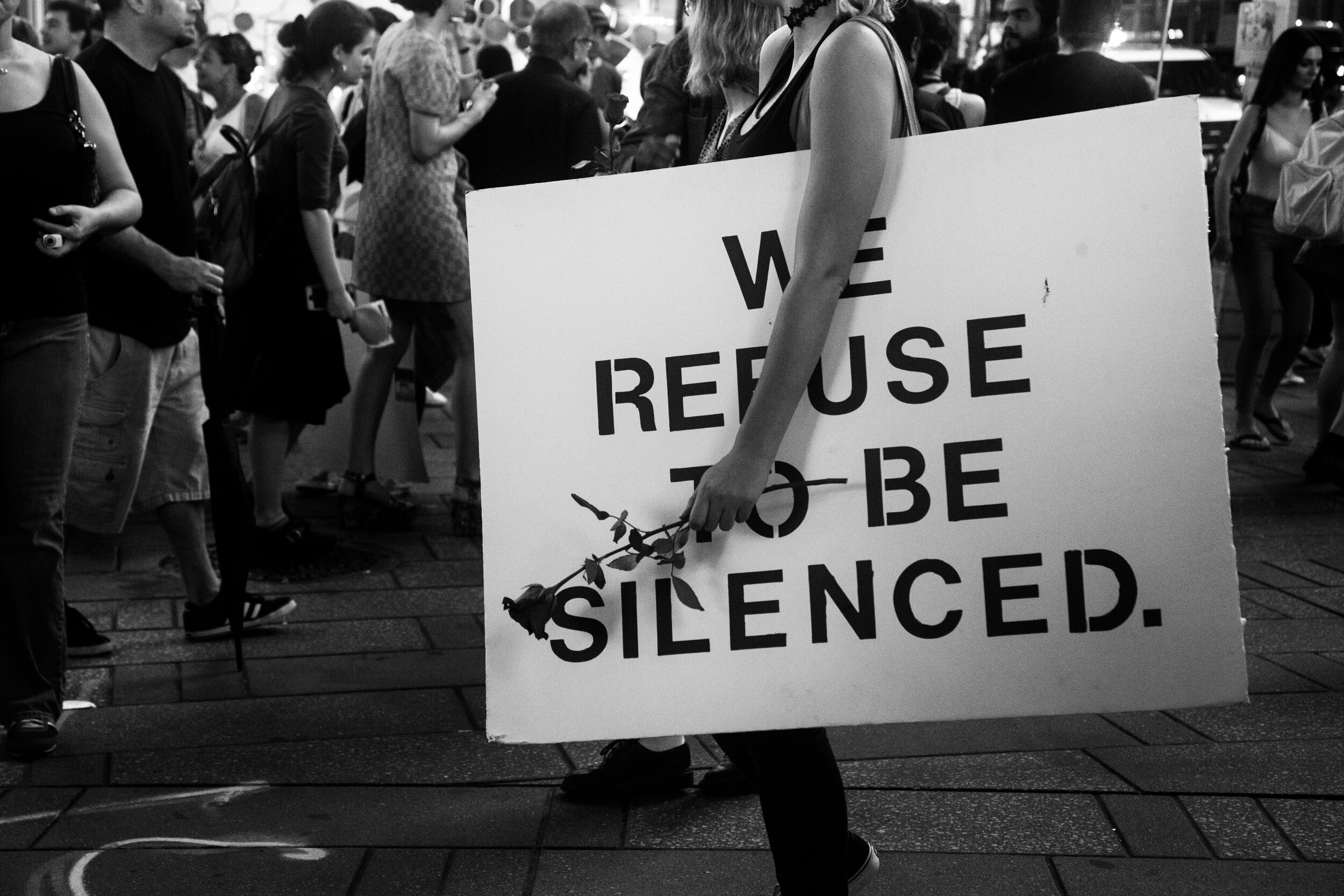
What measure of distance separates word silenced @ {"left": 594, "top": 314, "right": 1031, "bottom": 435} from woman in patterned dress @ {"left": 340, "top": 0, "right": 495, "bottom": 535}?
3795mm

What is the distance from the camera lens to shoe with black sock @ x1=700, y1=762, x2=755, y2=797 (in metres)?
3.25

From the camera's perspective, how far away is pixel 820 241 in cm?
197

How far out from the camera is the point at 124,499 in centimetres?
425

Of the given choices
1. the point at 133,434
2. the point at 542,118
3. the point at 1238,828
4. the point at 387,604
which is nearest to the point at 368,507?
the point at 387,604

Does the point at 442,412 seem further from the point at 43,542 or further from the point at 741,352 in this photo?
the point at 741,352

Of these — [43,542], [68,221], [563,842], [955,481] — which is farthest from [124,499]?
[955,481]

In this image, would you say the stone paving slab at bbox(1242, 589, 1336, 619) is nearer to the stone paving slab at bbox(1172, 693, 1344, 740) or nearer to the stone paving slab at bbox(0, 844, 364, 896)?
the stone paving slab at bbox(1172, 693, 1344, 740)

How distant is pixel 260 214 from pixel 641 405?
→ 3601 mm

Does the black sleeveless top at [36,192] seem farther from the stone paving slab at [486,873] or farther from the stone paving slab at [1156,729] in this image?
the stone paving slab at [1156,729]

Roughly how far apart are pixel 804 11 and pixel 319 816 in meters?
1.92

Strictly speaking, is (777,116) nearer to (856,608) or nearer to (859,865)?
(856,608)

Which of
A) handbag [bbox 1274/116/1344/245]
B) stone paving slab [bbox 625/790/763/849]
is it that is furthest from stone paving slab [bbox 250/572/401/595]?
handbag [bbox 1274/116/1344/245]

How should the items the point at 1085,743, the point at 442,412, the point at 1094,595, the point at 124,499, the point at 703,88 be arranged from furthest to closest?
the point at 442,412 < the point at 124,499 < the point at 1085,743 < the point at 703,88 < the point at 1094,595


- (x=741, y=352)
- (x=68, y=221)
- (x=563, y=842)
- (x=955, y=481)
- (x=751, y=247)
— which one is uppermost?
(x=68, y=221)
